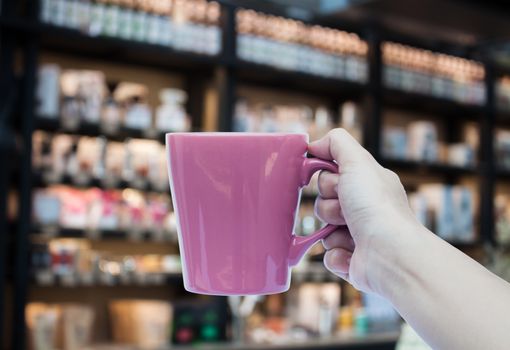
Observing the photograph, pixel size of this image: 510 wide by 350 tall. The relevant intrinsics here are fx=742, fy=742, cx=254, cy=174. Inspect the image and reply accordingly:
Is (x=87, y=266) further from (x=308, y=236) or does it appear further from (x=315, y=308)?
(x=308, y=236)

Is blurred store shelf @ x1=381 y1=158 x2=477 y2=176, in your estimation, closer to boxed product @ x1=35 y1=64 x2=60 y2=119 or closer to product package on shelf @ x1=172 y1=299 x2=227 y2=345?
product package on shelf @ x1=172 y1=299 x2=227 y2=345

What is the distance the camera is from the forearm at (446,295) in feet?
1.69

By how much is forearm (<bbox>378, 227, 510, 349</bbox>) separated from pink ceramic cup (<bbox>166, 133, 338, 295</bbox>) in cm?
9

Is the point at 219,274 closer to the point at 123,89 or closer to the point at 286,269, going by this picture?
the point at 286,269

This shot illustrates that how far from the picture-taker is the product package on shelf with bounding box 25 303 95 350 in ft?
11.3

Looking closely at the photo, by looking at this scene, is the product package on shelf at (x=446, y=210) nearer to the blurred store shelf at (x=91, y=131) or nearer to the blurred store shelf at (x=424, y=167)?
the blurred store shelf at (x=424, y=167)

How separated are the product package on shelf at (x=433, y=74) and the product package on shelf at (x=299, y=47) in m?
0.26

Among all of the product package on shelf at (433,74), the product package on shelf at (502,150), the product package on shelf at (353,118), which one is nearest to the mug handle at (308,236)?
the product package on shelf at (353,118)

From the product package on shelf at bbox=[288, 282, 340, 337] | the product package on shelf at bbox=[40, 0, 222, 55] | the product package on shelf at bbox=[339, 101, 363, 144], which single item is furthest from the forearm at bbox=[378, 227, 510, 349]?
the product package on shelf at bbox=[339, 101, 363, 144]

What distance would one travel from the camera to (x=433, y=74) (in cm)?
525

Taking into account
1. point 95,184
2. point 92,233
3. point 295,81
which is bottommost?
point 92,233

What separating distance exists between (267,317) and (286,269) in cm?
397

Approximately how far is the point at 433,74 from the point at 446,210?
97 cm

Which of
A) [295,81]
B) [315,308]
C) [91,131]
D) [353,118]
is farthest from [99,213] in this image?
[353,118]
